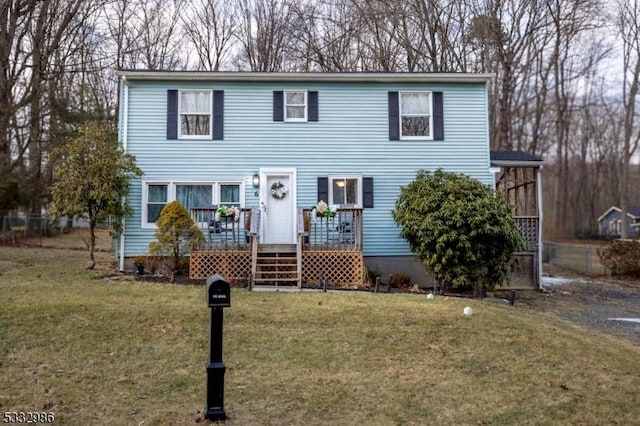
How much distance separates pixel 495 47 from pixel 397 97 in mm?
12721

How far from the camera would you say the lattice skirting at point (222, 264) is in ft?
38.6

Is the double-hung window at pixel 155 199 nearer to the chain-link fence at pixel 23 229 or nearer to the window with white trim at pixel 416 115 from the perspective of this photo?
the window with white trim at pixel 416 115

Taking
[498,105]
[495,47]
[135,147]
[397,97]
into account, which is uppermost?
[495,47]

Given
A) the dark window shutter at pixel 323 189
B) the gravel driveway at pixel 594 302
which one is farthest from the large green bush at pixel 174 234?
the gravel driveway at pixel 594 302

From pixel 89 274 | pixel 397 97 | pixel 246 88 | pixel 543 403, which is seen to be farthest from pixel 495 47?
pixel 543 403

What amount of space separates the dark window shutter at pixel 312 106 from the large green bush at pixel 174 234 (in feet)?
13.9

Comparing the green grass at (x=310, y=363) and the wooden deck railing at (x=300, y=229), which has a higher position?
the wooden deck railing at (x=300, y=229)

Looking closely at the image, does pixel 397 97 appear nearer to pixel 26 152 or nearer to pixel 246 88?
pixel 246 88

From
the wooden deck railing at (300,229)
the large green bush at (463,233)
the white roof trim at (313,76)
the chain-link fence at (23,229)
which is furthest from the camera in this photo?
the chain-link fence at (23,229)

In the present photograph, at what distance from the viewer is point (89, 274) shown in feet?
39.3

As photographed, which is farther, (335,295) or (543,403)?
(335,295)

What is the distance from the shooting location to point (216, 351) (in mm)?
4676

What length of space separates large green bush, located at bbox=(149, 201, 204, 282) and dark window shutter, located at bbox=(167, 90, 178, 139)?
7.35ft

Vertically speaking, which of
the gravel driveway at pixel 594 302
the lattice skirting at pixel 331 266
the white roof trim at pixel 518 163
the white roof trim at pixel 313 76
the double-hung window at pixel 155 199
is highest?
the white roof trim at pixel 313 76
